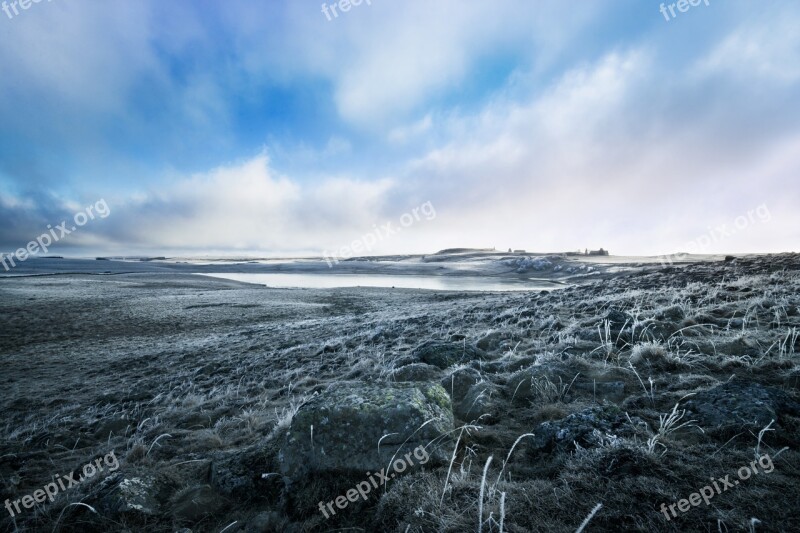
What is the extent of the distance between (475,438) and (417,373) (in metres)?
2.36

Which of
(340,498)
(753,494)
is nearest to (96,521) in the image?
(340,498)

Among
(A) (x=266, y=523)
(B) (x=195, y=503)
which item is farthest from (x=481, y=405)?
(B) (x=195, y=503)

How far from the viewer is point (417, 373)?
6.03 meters

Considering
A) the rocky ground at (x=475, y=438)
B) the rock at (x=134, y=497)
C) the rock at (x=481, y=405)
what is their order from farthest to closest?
the rock at (x=481, y=405), the rock at (x=134, y=497), the rocky ground at (x=475, y=438)

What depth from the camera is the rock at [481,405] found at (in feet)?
13.6

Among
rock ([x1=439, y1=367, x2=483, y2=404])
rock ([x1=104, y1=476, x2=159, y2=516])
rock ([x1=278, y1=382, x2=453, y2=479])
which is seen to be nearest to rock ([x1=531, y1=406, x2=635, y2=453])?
rock ([x1=278, y1=382, x2=453, y2=479])

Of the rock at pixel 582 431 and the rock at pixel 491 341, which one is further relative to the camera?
the rock at pixel 491 341

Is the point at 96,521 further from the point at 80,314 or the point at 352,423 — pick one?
the point at 80,314

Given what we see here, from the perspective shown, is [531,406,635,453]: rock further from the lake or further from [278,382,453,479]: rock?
the lake

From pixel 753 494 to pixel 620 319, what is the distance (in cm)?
540

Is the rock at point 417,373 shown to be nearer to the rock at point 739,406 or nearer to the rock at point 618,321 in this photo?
the rock at point 739,406

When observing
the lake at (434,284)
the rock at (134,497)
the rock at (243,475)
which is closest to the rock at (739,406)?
the rock at (243,475)

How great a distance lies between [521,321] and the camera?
381 inches

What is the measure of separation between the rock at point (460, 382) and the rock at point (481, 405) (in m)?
0.19
